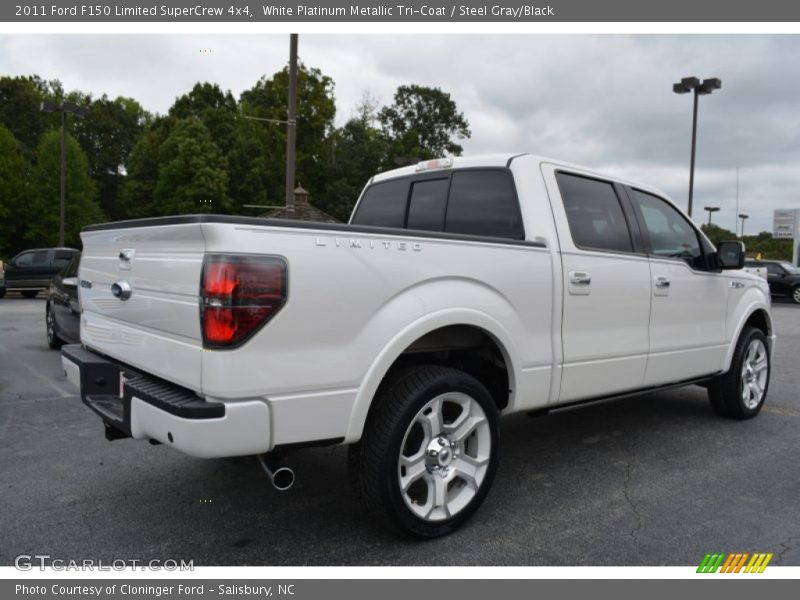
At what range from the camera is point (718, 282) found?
5.14 metres

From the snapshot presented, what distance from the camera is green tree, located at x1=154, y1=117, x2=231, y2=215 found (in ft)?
139

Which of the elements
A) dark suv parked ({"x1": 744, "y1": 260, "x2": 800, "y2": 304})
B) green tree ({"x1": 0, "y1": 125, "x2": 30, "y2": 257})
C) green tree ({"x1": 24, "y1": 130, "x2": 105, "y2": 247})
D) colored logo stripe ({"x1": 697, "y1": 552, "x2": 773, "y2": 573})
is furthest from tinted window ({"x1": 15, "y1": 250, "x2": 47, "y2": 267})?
dark suv parked ({"x1": 744, "y1": 260, "x2": 800, "y2": 304})

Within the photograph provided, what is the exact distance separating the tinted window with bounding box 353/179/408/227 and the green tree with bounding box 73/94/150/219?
180 ft

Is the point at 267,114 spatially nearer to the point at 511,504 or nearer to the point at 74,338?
the point at 74,338

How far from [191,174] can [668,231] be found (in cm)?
4183

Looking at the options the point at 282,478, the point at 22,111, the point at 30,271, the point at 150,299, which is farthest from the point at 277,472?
the point at 22,111

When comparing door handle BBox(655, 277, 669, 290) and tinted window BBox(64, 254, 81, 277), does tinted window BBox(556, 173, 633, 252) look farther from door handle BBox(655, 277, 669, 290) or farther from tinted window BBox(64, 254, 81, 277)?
tinted window BBox(64, 254, 81, 277)

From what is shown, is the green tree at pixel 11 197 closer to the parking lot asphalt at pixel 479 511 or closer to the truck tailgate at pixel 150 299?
the parking lot asphalt at pixel 479 511

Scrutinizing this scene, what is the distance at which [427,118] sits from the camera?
6138 centimetres

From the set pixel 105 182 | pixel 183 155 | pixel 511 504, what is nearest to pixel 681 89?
pixel 511 504

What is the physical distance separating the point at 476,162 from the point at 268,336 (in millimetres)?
2129

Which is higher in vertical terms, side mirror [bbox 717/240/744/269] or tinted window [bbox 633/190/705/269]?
tinted window [bbox 633/190/705/269]

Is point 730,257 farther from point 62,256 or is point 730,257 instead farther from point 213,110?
point 213,110

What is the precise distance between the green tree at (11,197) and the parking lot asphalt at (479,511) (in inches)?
1447
